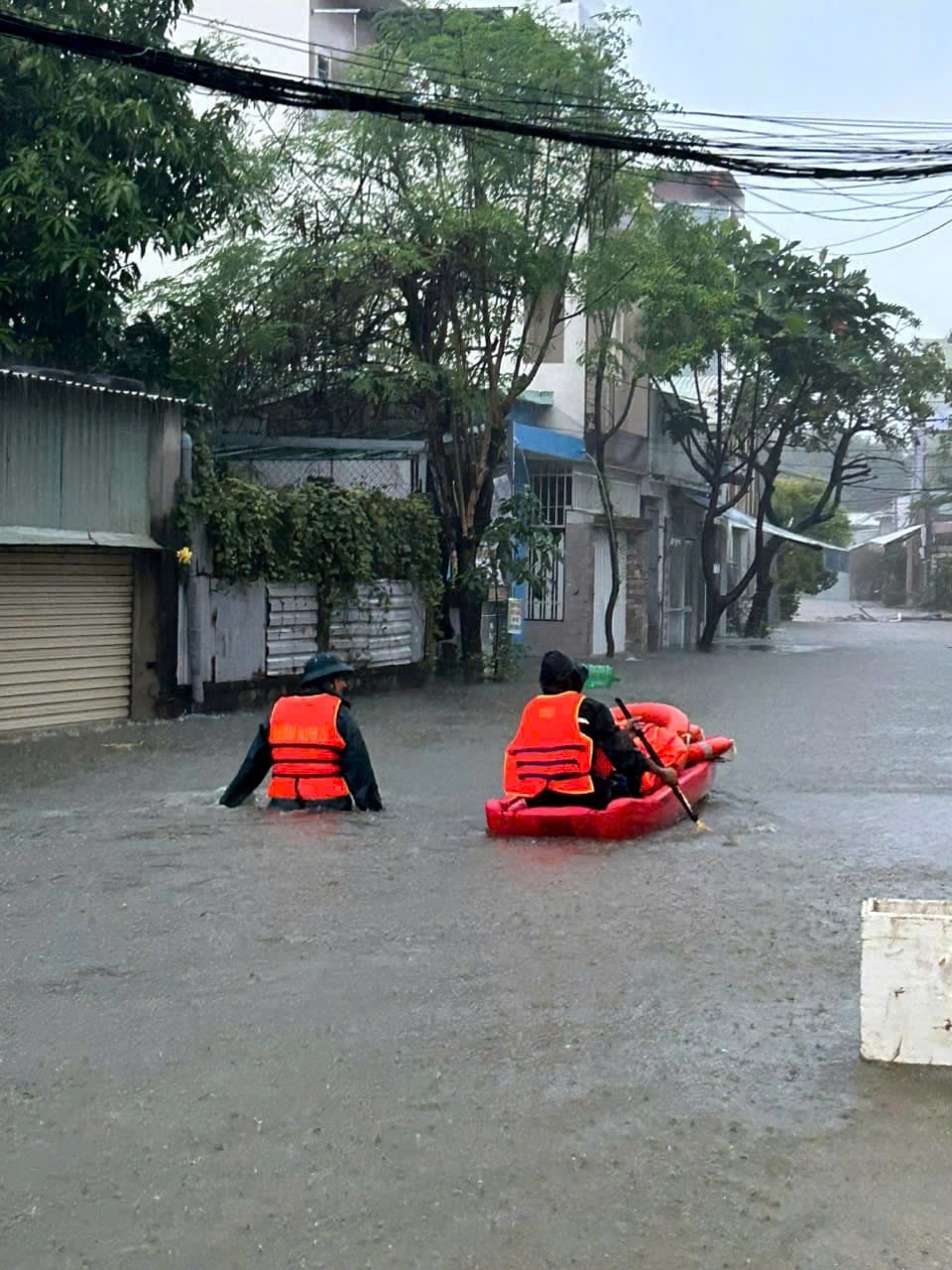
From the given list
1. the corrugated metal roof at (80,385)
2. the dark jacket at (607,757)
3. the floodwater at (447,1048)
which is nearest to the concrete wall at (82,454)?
the corrugated metal roof at (80,385)

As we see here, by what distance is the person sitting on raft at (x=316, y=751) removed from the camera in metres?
10.2

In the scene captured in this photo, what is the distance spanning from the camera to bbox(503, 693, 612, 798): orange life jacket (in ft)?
33.1

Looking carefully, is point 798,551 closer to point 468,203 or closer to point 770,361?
point 770,361

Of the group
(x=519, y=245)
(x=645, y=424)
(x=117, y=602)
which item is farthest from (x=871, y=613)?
(x=117, y=602)

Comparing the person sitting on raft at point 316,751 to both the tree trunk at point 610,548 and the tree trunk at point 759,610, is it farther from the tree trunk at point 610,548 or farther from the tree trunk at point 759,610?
the tree trunk at point 759,610

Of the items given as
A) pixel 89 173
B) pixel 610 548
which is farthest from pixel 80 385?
pixel 610 548

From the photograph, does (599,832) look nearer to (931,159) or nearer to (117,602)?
(931,159)

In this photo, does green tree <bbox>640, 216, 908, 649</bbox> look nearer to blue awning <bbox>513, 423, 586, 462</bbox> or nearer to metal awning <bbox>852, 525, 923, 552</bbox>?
blue awning <bbox>513, 423, 586, 462</bbox>

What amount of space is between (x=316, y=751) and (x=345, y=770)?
0.23m

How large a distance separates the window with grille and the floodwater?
1851cm

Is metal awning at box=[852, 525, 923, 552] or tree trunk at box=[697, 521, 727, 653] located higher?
metal awning at box=[852, 525, 923, 552]

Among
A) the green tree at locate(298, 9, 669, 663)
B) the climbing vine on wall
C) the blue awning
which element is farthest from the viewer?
the blue awning

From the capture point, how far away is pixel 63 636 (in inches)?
618

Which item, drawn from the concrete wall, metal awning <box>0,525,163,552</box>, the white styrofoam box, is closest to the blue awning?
the concrete wall
